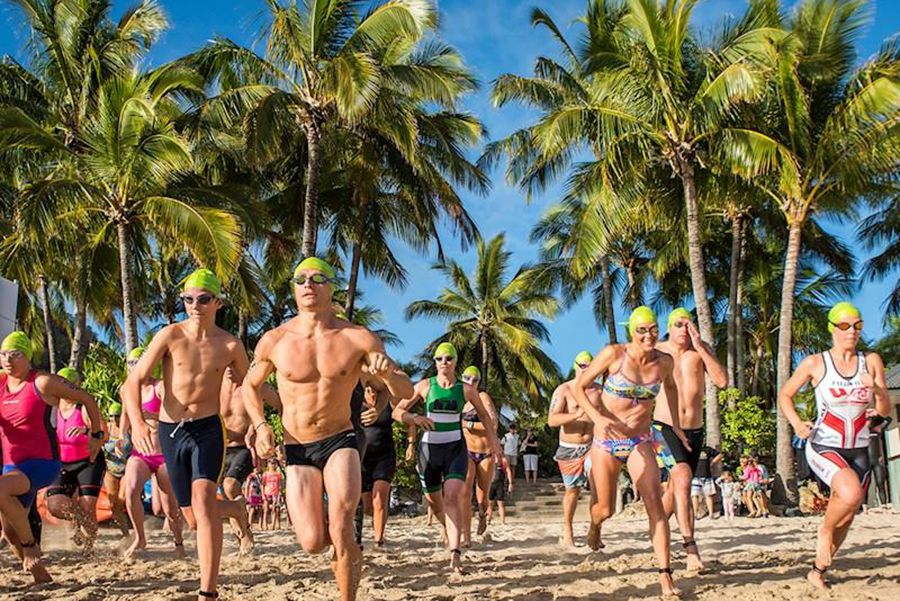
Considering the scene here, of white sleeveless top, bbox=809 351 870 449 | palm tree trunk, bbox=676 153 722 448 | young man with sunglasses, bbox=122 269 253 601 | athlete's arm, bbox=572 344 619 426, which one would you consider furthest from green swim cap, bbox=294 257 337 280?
palm tree trunk, bbox=676 153 722 448

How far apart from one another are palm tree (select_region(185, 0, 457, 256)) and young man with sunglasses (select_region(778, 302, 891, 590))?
491 inches

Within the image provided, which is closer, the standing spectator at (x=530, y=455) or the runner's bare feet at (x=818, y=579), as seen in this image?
the runner's bare feet at (x=818, y=579)

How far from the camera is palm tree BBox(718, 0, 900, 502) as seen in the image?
17344mm

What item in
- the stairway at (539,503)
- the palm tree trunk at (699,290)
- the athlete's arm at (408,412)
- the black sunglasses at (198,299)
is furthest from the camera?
the stairway at (539,503)

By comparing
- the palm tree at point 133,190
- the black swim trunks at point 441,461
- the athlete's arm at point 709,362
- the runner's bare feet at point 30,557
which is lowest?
the runner's bare feet at point 30,557

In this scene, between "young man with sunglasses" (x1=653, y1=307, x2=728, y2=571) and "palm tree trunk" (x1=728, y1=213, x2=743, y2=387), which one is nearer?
"young man with sunglasses" (x1=653, y1=307, x2=728, y2=571)

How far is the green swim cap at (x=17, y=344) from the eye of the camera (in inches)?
260

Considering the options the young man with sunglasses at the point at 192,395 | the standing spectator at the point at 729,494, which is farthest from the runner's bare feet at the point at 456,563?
the standing spectator at the point at 729,494

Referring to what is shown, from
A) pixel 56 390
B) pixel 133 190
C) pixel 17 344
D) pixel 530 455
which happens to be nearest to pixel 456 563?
pixel 56 390

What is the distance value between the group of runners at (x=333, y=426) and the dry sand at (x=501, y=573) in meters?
0.27

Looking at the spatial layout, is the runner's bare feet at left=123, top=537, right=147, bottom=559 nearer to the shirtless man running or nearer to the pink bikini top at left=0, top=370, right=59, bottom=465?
the pink bikini top at left=0, top=370, right=59, bottom=465

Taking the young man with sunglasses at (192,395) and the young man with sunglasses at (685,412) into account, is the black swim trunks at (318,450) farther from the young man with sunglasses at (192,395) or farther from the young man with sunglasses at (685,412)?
the young man with sunglasses at (685,412)

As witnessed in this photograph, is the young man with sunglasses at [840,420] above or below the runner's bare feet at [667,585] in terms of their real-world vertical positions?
above

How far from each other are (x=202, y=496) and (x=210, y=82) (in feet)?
55.4
